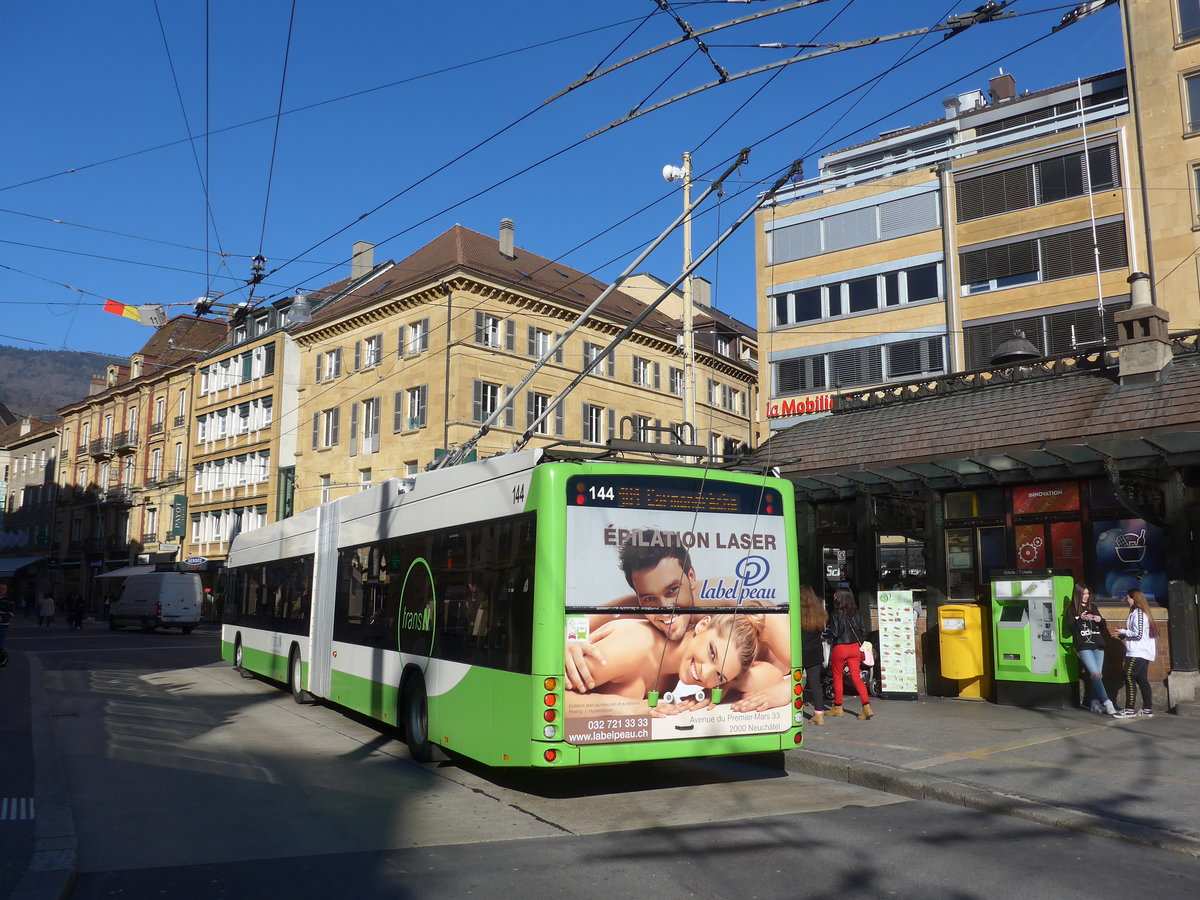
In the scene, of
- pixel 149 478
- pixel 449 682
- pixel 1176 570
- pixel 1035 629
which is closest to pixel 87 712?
pixel 449 682

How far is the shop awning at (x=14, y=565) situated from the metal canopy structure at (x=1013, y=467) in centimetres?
7311

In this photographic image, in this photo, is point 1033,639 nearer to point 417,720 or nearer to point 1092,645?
point 1092,645

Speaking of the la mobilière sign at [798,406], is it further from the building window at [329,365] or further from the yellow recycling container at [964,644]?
the building window at [329,365]

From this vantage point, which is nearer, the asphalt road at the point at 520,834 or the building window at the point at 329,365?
the asphalt road at the point at 520,834

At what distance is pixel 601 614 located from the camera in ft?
28.3

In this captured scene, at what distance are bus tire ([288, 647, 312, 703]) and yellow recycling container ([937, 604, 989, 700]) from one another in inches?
385

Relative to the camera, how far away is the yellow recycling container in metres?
14.5

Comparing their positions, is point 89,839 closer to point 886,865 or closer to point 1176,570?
point 886,865

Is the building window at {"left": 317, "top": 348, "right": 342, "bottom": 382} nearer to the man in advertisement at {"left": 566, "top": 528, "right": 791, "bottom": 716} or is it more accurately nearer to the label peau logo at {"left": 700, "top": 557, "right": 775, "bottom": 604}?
the label peau logo at {"left": 700, "top": 557, "right": 775, "bottom": 604}

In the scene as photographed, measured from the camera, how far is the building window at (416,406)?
1662 inches

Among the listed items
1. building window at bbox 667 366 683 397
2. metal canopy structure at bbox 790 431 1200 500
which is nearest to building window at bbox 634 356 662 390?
building window at bbox 667 366 683 397

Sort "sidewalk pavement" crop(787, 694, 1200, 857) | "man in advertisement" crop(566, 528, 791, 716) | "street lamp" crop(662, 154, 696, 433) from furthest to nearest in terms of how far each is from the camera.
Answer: "street lamp" crop(662, 154, 696, 433)
"man in advertisement" crop(566, 528, 791, 716)
"sidewalk pavement" crop(787, 694, 1200, 857)

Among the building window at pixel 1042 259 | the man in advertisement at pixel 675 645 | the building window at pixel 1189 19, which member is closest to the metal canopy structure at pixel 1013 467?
the man in advertisement at pixel 675 645

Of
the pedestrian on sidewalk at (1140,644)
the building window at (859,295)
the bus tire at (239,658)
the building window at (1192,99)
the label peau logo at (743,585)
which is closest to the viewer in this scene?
the label peau logo at (743,585)
